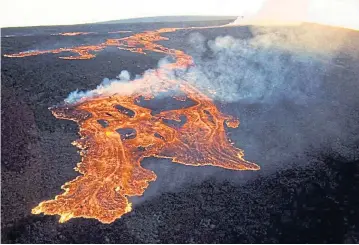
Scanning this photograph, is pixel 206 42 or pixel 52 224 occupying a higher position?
pixel 206 42

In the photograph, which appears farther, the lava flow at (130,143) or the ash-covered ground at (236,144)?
the lava flow at (130,143)

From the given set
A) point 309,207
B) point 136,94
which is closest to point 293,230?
point 309,207

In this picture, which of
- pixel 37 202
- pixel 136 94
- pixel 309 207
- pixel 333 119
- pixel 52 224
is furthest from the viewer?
pixel 136 94

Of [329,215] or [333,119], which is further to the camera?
[333,119]

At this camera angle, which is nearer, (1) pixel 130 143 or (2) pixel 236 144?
(1) pixel 130 143

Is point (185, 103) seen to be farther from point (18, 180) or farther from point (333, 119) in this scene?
point (18, 180)
